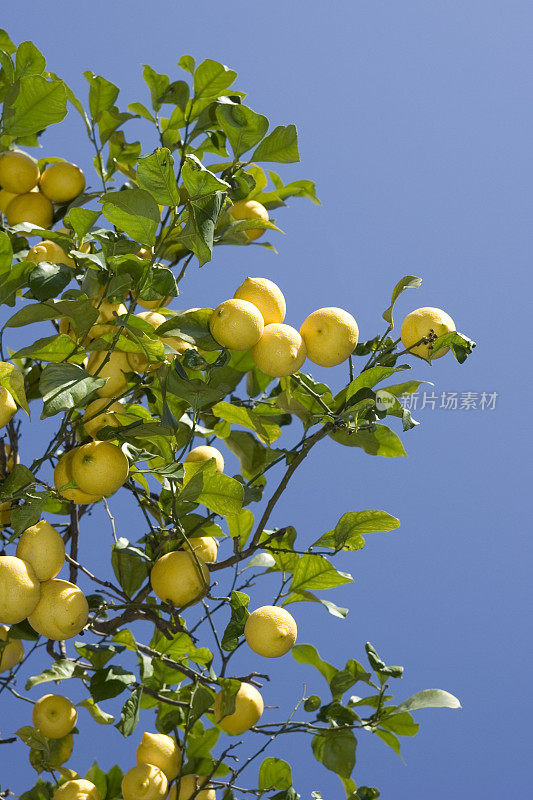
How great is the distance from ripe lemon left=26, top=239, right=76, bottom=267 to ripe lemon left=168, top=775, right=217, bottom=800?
0.81m

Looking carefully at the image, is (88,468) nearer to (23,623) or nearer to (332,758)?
(23,623)

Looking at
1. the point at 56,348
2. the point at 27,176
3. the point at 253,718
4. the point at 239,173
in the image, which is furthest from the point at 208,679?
the point at 27,176

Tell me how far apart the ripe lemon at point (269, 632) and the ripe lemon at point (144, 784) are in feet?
0.99

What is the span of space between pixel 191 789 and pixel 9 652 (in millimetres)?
370

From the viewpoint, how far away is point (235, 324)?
37.7 inches

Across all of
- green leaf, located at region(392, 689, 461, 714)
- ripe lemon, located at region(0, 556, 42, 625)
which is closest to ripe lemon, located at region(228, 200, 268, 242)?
ripe lemon, located at region(0, 556, 42, 625)

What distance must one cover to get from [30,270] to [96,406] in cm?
21

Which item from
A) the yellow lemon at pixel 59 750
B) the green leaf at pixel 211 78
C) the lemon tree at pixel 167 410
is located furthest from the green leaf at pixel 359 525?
the green leaf at pixel 211 78

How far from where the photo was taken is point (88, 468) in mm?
1007

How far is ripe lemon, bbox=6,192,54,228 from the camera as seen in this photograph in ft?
4.56

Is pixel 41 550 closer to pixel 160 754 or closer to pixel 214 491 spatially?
pixel 214 491

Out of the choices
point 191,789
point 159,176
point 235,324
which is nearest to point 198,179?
point 159,176

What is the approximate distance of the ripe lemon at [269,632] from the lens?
1065 mm

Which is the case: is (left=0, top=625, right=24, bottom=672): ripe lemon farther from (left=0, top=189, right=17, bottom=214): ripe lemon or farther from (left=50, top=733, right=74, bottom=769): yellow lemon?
(left=0, top=189, right=17, bottom=214): ripe lemon
